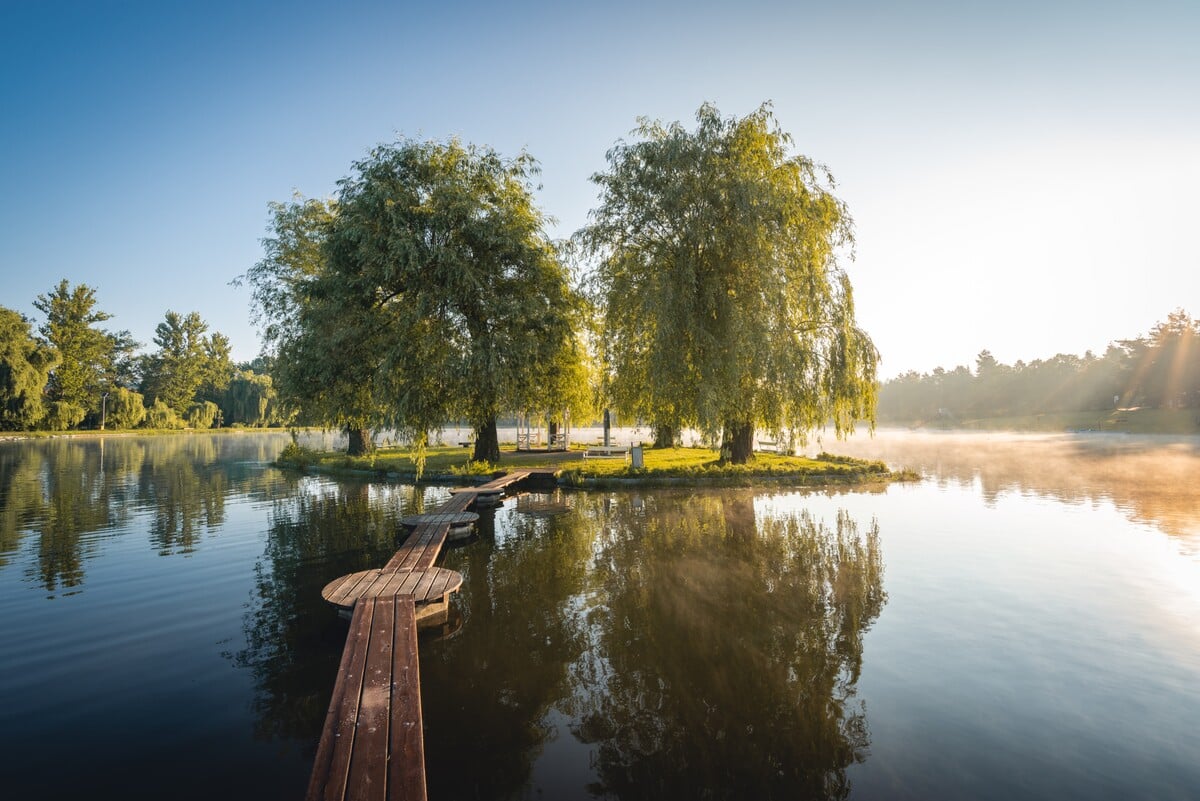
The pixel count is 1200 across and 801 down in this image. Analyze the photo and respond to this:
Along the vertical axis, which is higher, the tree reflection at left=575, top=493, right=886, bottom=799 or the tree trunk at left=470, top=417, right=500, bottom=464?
the tree trunk at left=470, top=417, right=500, bottom=464

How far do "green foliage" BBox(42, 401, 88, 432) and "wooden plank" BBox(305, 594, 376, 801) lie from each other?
86279 mm

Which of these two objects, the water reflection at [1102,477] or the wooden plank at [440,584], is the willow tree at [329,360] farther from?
the water reflection at [1102,477]

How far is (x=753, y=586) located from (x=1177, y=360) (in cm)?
8617

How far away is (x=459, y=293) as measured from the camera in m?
20.6

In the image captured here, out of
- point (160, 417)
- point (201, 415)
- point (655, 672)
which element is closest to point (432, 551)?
point (655, 672)

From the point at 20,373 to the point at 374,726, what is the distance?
80.9 metres

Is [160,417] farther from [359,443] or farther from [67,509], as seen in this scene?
[67,509]

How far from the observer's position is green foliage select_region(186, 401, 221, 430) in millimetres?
84750


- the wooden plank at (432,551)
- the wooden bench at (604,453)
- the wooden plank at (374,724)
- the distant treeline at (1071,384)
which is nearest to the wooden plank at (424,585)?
the wooden plank at (432,551)

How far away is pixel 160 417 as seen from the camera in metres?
78.6

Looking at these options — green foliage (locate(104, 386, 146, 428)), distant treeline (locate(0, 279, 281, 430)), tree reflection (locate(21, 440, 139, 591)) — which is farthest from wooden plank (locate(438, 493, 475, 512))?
green foliage (locate(104, 386, 146, 428))

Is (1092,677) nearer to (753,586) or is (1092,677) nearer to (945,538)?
(753,586)

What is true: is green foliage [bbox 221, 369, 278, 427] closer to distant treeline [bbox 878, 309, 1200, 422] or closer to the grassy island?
the grassy island

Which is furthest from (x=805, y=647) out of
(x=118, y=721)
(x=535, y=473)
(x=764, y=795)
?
(x=535, y=473)
